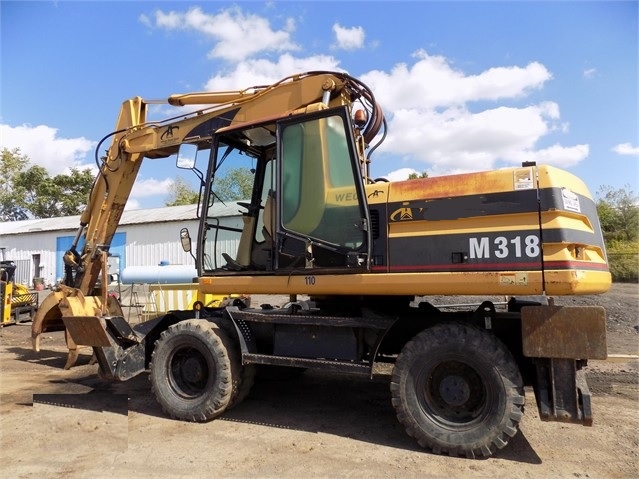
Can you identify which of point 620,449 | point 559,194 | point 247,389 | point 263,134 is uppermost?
point 263,134

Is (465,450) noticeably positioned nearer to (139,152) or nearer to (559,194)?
(559,194)

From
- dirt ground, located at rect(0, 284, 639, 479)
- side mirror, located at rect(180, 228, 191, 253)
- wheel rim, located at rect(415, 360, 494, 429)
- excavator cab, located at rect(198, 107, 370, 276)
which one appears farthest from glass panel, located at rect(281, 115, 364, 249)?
dirt ground, located at rect(0, 284, 639, 479)

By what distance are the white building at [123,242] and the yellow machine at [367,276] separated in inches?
632

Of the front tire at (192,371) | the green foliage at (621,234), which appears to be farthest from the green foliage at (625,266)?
the front tire at (192,371)

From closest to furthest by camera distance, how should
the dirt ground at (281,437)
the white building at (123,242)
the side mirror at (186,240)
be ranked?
1. the dirt ground at (281,437)
2. the side mirror at (186,240)
3. the white building at (123,242)

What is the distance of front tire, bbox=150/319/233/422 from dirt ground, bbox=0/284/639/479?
190mm

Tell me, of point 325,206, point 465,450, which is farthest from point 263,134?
point 465,450

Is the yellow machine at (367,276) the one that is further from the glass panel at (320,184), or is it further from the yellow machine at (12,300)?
the yellow machine at (12,300)

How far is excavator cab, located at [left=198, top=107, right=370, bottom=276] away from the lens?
4.77 metres

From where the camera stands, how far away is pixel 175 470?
3.91 m

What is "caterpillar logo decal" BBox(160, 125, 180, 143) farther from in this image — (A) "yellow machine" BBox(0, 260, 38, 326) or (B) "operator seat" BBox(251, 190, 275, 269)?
(A) "yellow machine" BBox(0, 260, 38, 326)

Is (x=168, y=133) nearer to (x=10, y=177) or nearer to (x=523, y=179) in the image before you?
(x=523, y=179)

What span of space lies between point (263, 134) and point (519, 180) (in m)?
2.88

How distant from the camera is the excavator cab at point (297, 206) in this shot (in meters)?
4.77
